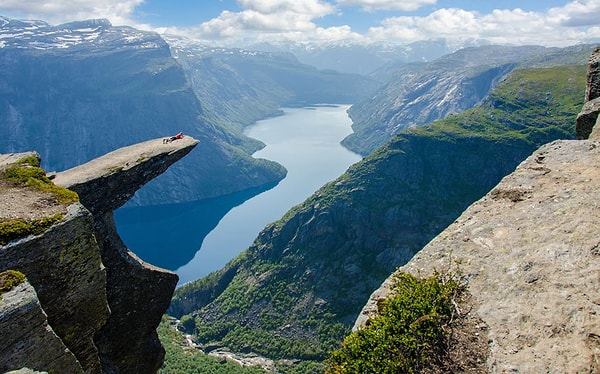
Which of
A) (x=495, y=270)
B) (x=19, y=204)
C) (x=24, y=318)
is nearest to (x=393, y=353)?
(x=495, y=270)

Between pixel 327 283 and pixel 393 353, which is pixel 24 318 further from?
pixel 327 283

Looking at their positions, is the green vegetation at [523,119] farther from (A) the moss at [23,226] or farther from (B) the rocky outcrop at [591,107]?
(A) the moss at [23,226]

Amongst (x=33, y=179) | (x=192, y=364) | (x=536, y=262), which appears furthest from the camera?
(x=192, y=364)

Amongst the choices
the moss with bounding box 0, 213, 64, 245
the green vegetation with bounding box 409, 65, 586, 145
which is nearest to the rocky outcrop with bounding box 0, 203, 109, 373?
Result: the moss with bounding box 0, 213, 64, 245

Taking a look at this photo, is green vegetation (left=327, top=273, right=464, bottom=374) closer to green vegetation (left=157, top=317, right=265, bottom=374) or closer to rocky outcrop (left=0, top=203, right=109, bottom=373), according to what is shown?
rocky outcrop (left=0, top=203, right=109, bottom=373)

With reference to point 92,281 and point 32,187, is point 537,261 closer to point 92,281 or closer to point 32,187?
point 92,281

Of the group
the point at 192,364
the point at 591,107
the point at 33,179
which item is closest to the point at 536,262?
the point at 591,107
